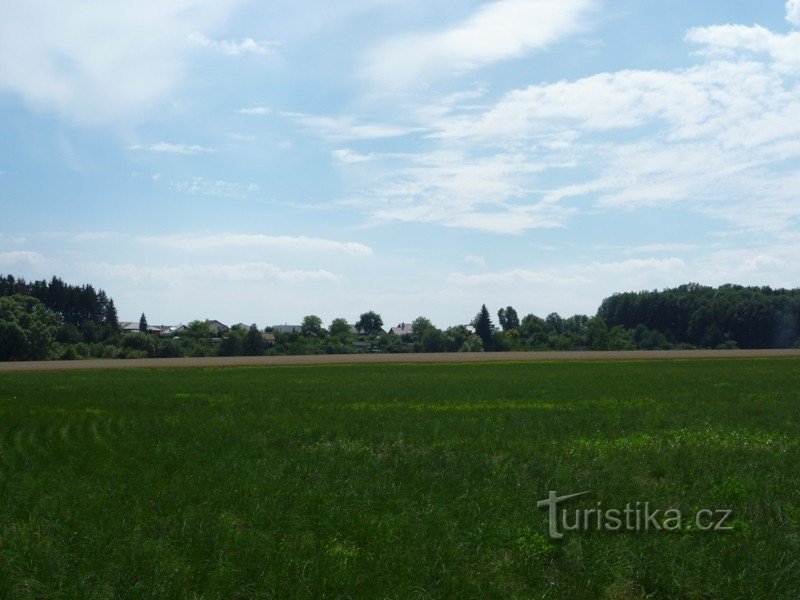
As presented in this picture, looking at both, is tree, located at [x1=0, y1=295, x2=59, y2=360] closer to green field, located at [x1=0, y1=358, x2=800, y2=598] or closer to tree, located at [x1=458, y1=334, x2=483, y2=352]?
tree, located at [x1=458, y1=334, x2=483, y2=352]

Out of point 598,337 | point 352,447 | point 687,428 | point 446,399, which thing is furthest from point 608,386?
point 598,337

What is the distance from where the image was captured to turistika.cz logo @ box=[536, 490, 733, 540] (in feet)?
34.4

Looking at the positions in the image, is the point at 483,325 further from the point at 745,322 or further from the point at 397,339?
the point at 745,322

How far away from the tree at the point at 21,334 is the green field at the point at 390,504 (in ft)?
328

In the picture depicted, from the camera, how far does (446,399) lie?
3438 cm

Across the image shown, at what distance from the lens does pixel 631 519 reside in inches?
429

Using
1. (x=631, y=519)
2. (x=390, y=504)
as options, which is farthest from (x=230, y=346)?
Result: (x=631, y=519)

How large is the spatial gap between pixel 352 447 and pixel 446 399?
16190mm

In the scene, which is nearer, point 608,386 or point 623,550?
point 623,550

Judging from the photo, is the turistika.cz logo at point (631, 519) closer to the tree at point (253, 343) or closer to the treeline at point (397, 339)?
the treeline at point (397, 339)

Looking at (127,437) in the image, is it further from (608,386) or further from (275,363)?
(275,363)

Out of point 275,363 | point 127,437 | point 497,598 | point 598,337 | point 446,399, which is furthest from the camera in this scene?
point 598,337

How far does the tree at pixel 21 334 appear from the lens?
11419cm

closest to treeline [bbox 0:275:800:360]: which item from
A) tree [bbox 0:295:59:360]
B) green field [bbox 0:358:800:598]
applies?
tree [bbox 0:295:59:360]
